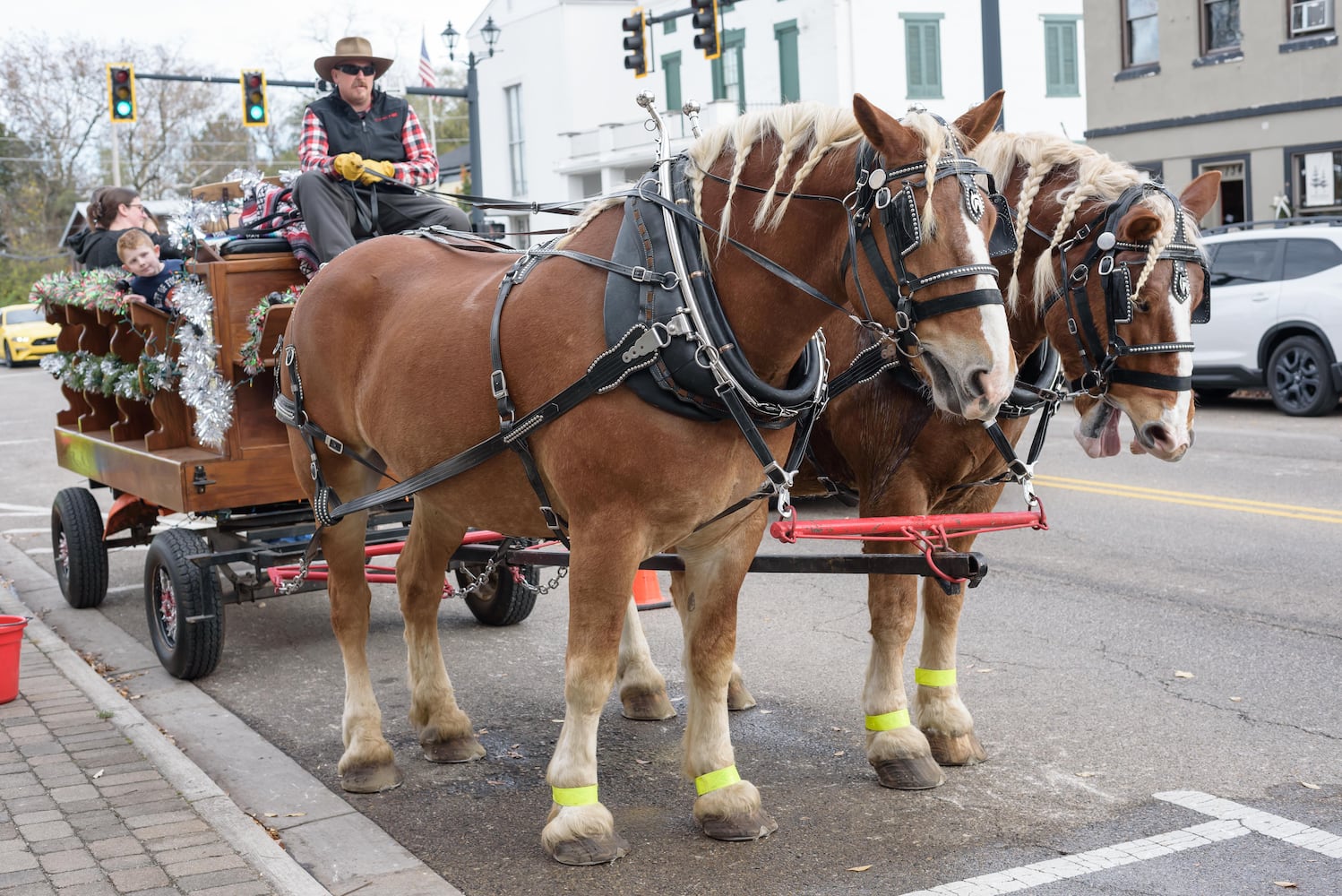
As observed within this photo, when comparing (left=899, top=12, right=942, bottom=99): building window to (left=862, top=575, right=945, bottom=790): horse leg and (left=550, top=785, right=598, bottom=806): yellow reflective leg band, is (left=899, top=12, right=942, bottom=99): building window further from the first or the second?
(left=550, top=785, right=598, bottom=806): yellow reflective leg band

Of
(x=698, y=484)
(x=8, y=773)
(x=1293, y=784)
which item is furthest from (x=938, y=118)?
(x=8, y=773)

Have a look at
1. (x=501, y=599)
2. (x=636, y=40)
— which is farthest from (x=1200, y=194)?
(x=636, y=40)

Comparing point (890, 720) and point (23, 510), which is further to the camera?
point (23, 510)

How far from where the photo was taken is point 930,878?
393 centimetres

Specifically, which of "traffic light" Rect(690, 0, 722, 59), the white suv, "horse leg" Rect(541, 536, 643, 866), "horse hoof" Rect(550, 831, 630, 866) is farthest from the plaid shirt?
"traffic light" Rect(690, 0, 722, 59)

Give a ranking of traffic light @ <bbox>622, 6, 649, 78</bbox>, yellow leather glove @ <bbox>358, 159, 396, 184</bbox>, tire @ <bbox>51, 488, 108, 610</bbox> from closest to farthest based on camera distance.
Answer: yellow leather glove @ <bbox>358, 159, 396, 184</bbox> → tire @ <bbox>51, 488, 108, 610</bbox> → traffic light @ <bbox>622, 6, 649, 78</bbox>

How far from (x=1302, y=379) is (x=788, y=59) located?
2188cm

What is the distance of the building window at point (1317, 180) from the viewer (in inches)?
861

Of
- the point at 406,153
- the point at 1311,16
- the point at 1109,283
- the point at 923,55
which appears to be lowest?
the point at 1109,283

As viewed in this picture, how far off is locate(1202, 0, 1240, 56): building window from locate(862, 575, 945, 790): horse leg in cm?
2157

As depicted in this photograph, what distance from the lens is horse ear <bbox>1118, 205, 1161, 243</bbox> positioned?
4027 millimetres

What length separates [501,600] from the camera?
7.18m

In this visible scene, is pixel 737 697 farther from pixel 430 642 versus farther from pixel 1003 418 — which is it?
pixel 1003 418

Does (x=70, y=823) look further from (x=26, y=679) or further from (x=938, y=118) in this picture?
(x=938, y=118)
